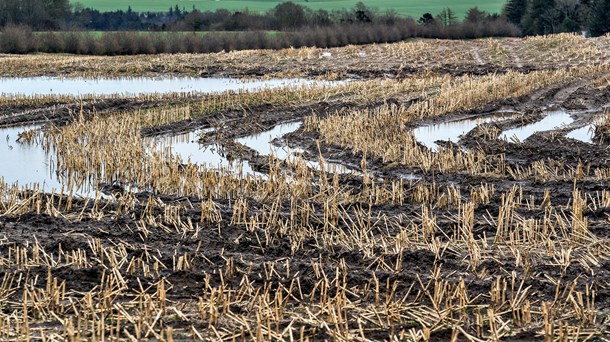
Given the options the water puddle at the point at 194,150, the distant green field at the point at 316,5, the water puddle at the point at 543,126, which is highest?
the distant green field at the point at 316,5

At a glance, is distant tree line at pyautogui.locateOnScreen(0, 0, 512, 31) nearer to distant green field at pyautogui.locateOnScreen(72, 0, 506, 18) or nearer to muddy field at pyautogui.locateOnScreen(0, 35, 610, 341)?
distant green field at pyautogui.locateOnScreen(72, 0, 506, 18)

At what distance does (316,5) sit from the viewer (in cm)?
13550

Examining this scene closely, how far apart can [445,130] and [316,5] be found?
118 metres

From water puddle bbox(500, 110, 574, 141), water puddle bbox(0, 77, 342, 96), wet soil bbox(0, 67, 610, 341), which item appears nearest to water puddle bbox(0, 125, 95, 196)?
wet soil bbox(0, 67, 610, 341)

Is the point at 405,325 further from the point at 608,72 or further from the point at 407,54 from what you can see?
the point at 407,54

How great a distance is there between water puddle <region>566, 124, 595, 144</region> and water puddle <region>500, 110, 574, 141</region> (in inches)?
22.2

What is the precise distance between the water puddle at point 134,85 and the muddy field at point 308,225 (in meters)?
6.14

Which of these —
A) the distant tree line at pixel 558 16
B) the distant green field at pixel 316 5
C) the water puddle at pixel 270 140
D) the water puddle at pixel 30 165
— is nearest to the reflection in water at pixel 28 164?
the water puddle at pixel 30 165

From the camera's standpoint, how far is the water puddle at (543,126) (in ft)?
62.5

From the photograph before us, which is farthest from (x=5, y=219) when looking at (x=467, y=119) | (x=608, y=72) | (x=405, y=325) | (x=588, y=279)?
(x=608, y=72)

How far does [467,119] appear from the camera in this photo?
867 inches

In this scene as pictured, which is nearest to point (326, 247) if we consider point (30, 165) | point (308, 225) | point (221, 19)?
point (308, 225)

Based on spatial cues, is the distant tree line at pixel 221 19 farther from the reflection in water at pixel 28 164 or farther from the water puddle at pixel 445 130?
the reflection in water at pixel 28 164

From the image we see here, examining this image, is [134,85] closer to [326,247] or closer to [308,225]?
[308,225]
